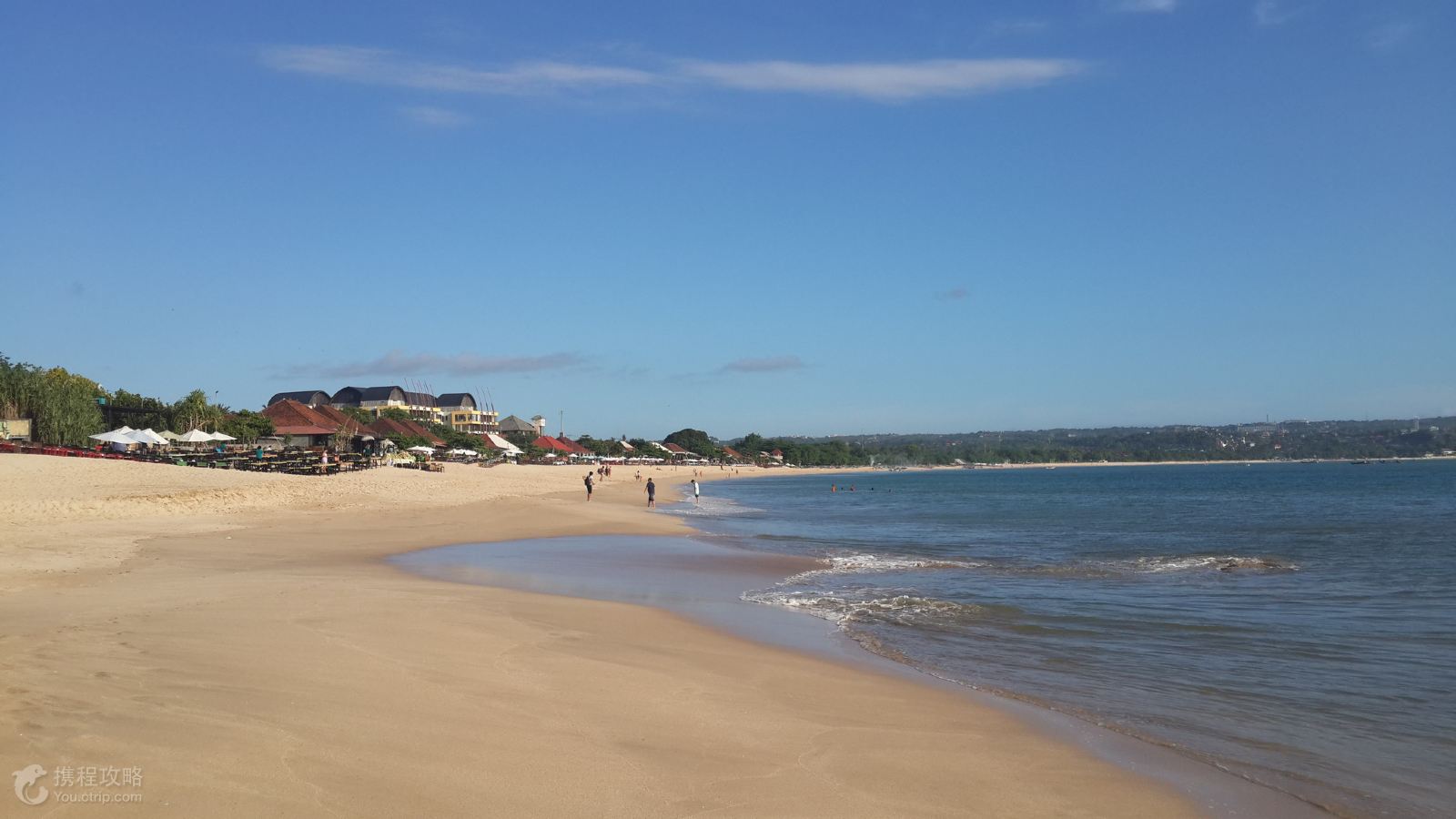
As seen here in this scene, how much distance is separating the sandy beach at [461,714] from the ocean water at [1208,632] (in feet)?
4.59

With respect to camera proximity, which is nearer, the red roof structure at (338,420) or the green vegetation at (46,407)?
Result: the green vegetation at (46,407)

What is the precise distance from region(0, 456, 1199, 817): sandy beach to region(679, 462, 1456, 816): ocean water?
1.40 meters

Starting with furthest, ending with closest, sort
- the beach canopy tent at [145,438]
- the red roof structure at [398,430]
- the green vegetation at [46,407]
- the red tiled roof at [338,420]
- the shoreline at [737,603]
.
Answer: the red roof structure at [398,430], the red tiled roof at [338,420], the green vegetation at [46,407], the beach canopy tent at [145,438], the shoreline at [737,603]

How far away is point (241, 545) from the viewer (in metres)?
16.7

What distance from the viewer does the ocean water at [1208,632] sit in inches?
270

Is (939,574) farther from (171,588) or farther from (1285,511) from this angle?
(1285,511)

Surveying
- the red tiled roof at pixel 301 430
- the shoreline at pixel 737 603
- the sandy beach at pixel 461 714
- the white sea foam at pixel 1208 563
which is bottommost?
the white sea foam at pixel 1208 563

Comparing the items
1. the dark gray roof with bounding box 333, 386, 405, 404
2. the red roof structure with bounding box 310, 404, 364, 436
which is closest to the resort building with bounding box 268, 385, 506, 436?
the dark gray roof with bounding box 333, 386, 405, 404

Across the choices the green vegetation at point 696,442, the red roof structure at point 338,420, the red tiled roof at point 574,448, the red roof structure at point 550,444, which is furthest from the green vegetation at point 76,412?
the green vegetation at point 696,442

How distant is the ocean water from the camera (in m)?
6.86

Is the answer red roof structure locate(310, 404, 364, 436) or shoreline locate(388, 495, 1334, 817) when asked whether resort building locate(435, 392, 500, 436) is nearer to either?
red roof structure locate(310, 404, 364, 436)

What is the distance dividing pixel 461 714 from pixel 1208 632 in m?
9.43

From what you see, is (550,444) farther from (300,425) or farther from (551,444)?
(300,425)

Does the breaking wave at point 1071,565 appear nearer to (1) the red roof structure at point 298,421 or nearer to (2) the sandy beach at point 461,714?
(2) the sandy beach at point 461,714
